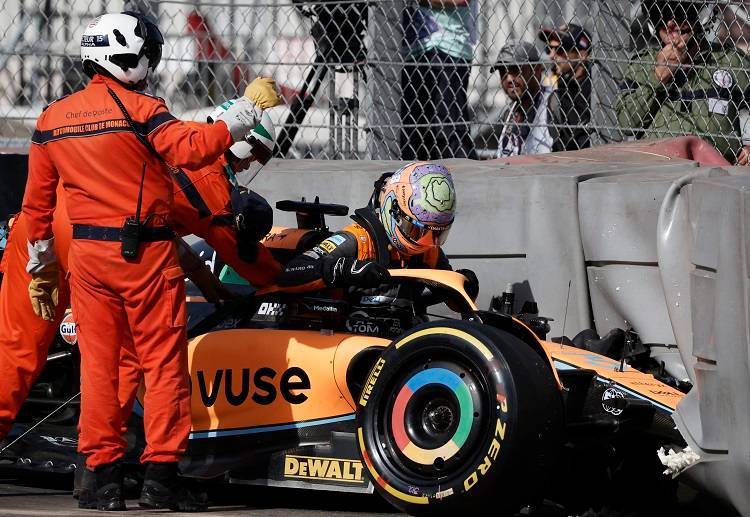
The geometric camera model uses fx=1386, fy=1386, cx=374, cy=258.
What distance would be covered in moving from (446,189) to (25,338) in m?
2.00

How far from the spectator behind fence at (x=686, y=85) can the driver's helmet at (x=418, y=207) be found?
71.6 inches

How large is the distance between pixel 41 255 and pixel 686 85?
11.8ft

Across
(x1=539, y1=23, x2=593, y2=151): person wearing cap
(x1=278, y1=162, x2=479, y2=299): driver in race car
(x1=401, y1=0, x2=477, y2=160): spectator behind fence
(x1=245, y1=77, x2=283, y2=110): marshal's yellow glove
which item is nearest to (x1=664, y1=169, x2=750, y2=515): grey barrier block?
(x1=278, y1=162, x2=479, y2=299): driver in race car

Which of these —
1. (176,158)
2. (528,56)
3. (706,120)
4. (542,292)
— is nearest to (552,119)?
(528,56)

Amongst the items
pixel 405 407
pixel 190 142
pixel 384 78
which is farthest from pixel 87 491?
pixel 384 78

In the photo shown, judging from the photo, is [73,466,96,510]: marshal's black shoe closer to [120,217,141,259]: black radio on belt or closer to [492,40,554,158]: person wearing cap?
[120,217,141,259]: black radio on belt

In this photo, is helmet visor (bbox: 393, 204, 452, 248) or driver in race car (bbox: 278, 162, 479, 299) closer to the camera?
driver in race car (bbox: 278, 162, 479, 299)

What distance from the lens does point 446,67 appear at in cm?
826

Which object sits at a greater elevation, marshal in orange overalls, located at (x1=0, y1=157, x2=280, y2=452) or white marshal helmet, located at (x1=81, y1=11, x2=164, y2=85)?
white marshal helmet, located at (x1=81, y1=11, x2=164, y2=85)

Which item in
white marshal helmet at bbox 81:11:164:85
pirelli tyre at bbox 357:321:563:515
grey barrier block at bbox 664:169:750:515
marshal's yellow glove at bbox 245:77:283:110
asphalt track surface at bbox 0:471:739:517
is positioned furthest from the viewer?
marshal's yellow glove at bbox 245:77:283:110

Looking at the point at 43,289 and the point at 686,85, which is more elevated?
the point at 686,85

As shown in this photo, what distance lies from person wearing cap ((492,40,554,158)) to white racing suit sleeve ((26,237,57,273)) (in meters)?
2.94

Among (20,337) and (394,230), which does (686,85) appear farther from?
(20,337)

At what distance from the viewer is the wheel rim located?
199 inches
